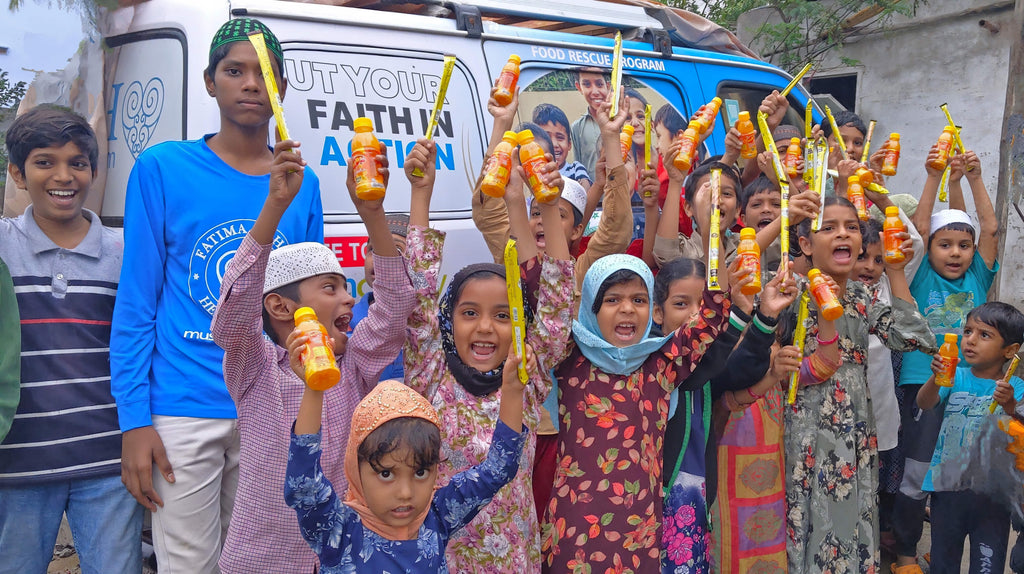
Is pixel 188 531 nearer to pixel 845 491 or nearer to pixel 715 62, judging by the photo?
pixel 845 491

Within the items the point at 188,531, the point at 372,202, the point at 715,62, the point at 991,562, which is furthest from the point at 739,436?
the point at 715,62

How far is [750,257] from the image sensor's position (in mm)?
2881

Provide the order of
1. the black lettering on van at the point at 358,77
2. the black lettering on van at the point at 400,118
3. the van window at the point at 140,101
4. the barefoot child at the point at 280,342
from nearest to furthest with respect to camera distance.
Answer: the barefoot child at the point at 280,342, the van window at the point at 140,101, the black lettering on van at the point at 358,77, the black lettering on van at the point at 400,118

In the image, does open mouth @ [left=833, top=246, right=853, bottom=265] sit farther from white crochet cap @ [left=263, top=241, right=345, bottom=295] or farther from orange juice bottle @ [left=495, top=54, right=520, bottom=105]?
white crochet cap @ [left=263, top=241, right=345, bottom=295]

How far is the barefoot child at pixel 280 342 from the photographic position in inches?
95.1

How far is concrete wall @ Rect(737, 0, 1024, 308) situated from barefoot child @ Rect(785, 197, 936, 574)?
5.82 m

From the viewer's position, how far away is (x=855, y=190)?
397 centimetres

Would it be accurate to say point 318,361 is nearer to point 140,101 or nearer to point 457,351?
point 457,351

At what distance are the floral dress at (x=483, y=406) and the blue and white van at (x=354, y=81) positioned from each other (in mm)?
613

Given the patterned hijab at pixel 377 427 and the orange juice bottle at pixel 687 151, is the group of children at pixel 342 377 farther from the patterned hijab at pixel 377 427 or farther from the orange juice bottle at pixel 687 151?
the orange juice bottle at pixel 687 151

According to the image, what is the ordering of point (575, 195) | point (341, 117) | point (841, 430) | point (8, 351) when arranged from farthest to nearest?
point (575, 195) → point (841, 430) → point (341, 117) → point (8, 351)

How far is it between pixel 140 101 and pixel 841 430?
2.98 m

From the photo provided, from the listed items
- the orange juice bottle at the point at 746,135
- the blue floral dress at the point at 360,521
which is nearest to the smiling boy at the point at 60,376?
the blue floral dress at the point at 360,521

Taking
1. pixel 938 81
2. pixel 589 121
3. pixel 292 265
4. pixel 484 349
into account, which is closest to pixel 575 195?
pixel 589 121
